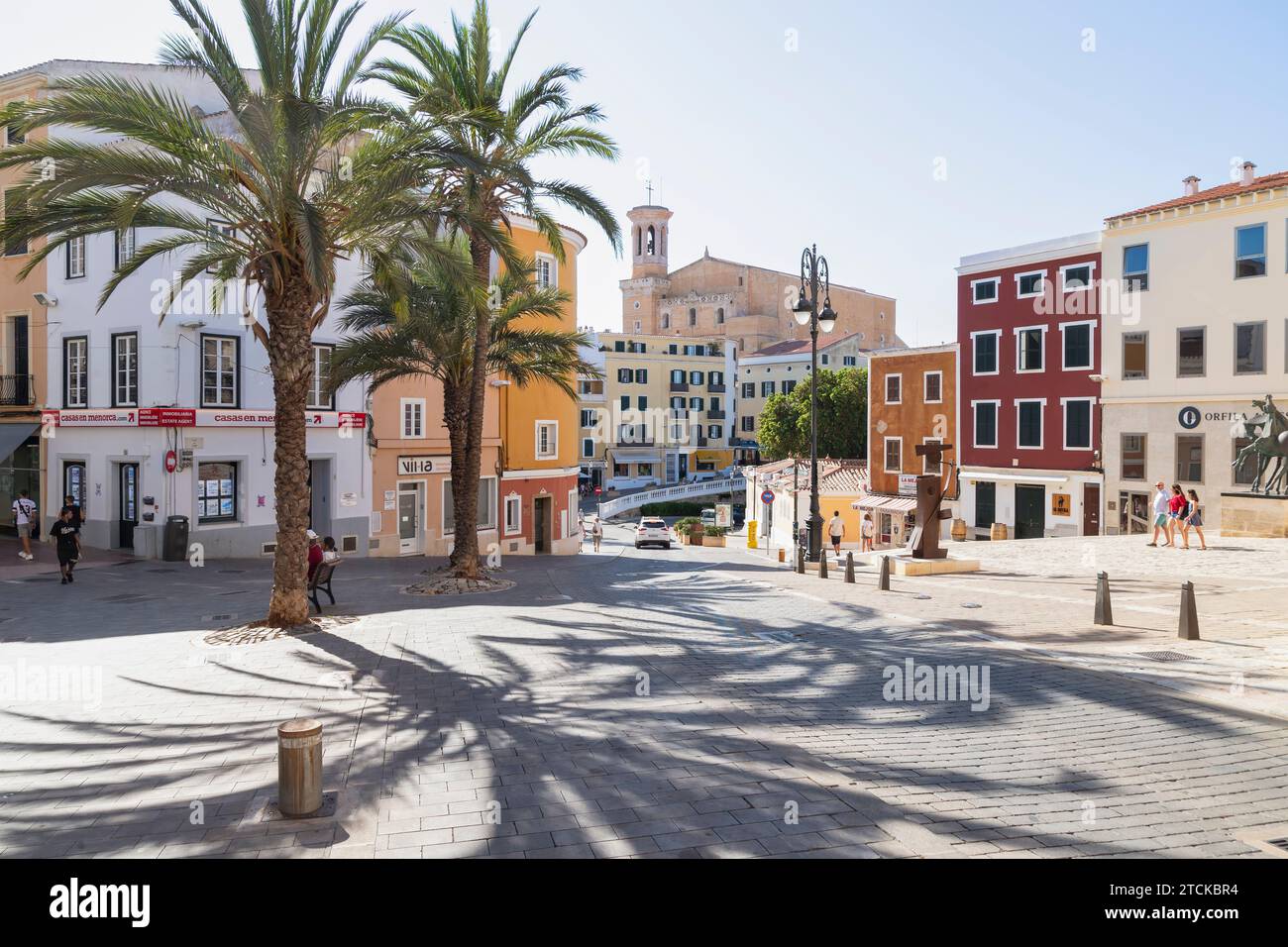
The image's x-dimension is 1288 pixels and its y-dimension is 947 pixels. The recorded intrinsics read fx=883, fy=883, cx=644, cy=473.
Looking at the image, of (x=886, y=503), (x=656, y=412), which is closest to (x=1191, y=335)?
(x=886, y=503)

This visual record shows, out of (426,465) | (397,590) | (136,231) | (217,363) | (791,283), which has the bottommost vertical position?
(397,590)

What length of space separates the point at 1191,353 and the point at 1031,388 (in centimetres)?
682

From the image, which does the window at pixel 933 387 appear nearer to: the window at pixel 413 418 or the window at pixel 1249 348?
the window at pixel 1249 348

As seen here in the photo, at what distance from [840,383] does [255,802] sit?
54878 mm

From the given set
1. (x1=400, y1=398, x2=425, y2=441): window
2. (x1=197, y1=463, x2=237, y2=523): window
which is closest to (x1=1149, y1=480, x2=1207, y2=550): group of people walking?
(x1=400, y1=398, x2=425, y2=441): window

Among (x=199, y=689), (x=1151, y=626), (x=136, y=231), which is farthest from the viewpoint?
(x=136, y=231)

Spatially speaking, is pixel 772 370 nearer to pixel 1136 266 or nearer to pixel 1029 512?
pixel 1029 512

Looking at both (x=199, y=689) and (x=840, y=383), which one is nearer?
(x=199, y=689)

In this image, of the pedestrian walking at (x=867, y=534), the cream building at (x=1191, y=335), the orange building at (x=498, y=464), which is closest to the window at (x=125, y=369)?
the orange building at (x=498, y=464)

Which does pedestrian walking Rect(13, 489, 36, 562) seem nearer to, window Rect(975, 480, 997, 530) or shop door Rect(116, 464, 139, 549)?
shop door Rect(116, 464, 139, 549)

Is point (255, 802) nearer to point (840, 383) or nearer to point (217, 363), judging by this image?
point (217, 363)

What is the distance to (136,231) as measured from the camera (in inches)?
896
